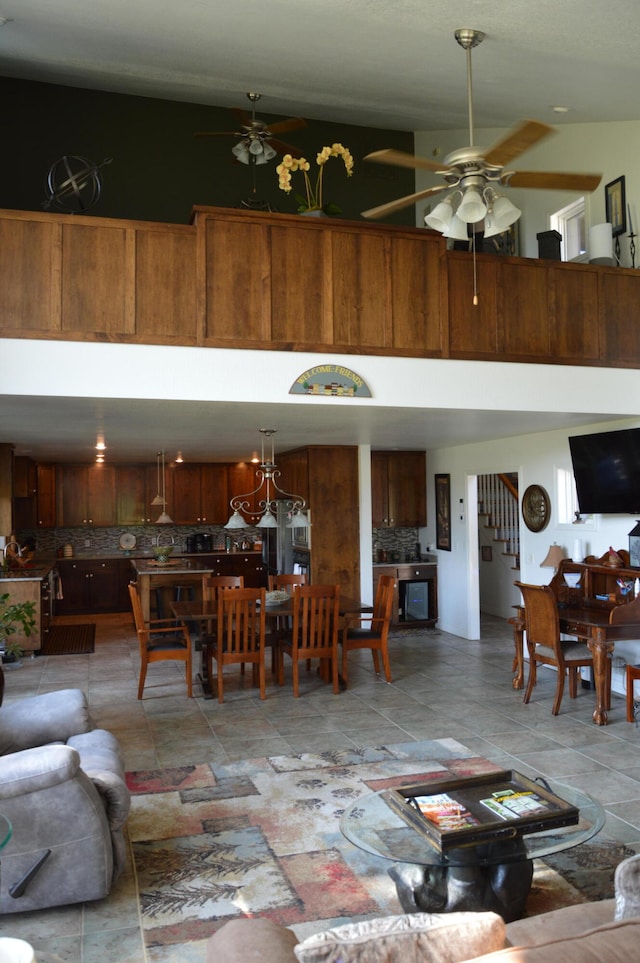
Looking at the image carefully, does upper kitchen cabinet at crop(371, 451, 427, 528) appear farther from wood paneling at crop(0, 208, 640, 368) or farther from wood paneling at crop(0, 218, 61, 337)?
wood paneling at crop(0, 218, 61, 337)

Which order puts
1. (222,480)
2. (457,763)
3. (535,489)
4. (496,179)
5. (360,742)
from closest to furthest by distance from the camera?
(496,179)
(457,763)
(360,742)
(535,489)
(222,480)

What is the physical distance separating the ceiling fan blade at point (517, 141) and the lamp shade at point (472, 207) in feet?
0.61

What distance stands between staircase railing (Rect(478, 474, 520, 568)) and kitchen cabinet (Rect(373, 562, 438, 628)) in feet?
4.12

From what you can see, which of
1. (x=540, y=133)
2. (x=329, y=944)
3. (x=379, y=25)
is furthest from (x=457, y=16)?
(x=329, y=944)

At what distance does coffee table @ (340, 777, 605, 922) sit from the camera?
2.85m

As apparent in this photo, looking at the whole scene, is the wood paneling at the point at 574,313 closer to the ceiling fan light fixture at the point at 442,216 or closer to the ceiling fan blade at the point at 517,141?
the ceiling fan light fixture at the point at 442,216

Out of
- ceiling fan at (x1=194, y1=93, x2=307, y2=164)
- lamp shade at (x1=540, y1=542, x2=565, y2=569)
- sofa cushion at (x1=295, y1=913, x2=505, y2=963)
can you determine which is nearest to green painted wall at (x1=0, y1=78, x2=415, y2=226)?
ceiling fan at (x1=194, y1=93, x2=307, y2=164)

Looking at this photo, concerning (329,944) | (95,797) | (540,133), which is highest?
(540,133)

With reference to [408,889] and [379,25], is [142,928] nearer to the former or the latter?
[408,889]

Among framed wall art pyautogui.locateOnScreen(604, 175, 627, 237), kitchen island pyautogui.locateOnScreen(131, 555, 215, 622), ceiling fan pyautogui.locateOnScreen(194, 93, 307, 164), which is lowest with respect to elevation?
kitchen island pyautogui.locateOnScreen(131, 555, 215, 622)

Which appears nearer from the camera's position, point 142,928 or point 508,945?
point 508,945

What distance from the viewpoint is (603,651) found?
599 centimetres

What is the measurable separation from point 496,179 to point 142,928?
4.15 m

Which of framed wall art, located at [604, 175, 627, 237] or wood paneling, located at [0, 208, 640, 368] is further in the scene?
framed wall art, located at [604, 175, 627, 237]
